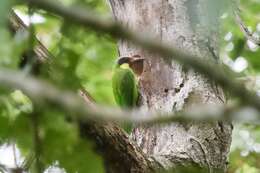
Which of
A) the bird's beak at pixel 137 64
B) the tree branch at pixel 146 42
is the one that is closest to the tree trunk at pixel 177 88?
the bird's beak at pixel 137 64

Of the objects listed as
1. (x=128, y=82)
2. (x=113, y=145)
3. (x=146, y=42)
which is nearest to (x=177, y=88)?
(x=128, y=82)

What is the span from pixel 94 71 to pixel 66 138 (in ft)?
6.36

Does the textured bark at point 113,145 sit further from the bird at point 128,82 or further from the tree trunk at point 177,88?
the bird at point 128,82

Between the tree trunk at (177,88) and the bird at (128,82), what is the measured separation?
20 mm

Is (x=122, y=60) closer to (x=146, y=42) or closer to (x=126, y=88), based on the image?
(x=126, y=88)

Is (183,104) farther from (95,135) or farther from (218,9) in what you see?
(218,9)

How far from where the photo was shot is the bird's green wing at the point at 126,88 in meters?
1.62

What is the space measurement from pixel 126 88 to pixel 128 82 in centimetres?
2

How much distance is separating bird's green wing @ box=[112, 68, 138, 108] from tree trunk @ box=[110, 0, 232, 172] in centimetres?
3

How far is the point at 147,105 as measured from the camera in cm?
162

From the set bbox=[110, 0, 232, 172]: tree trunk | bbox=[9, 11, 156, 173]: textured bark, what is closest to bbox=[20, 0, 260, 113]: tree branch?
bbox=[9, 11, 156, 173]: textured bark

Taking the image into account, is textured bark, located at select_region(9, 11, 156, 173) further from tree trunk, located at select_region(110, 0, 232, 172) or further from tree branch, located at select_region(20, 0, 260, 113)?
tree branch, located at select_region(20, 0, 260, 113)

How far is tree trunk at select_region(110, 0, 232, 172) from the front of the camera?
152 centimetres

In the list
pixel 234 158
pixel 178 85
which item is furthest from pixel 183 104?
pixel 234 158
